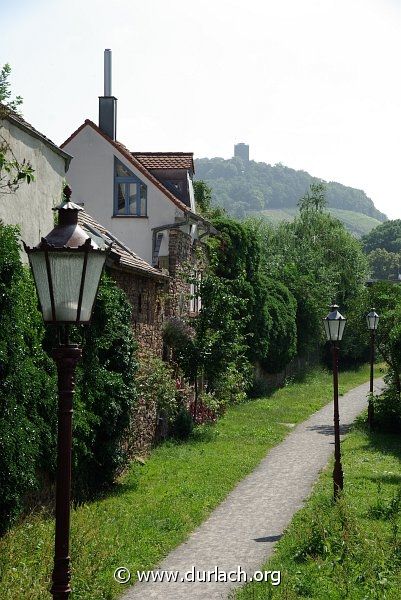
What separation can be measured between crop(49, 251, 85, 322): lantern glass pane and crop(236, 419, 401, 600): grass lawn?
5797 millimetres

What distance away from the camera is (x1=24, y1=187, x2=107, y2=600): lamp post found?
19.9ft

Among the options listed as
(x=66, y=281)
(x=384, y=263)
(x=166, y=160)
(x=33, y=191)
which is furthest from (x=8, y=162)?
(x=384, y=263)

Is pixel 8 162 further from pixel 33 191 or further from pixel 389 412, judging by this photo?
pixel 389 412

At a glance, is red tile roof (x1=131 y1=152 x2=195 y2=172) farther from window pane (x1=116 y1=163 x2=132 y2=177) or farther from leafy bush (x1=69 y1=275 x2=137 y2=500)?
leafy bush (x1=69 y1=275 x2=137 y2=500)

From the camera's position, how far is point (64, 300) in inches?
241

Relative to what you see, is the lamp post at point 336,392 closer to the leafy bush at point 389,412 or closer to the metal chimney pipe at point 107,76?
the leafy bush at point 389,412

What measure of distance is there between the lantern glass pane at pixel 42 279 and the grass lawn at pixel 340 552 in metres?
5.84

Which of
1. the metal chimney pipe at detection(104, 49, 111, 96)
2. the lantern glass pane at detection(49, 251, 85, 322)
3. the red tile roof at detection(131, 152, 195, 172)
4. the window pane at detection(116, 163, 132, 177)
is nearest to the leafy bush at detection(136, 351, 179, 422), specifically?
the window pane at detection(116, 163, 132, 177)

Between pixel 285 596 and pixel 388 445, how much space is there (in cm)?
1663

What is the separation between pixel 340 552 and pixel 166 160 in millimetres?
20933

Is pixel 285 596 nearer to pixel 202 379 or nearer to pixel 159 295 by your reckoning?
pixel 159 295

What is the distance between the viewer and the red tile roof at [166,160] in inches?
1216

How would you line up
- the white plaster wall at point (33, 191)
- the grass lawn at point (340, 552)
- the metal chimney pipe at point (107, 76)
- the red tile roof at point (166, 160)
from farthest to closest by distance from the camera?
the red tile roof at point (166, 160) < the metal chimney pipe at point (107, 76) < the white plaster wall at point (33, 191) < the grass lawn at point (340, 552)

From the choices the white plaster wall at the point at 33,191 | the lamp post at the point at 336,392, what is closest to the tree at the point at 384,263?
the lamp post at the point at 336,392
